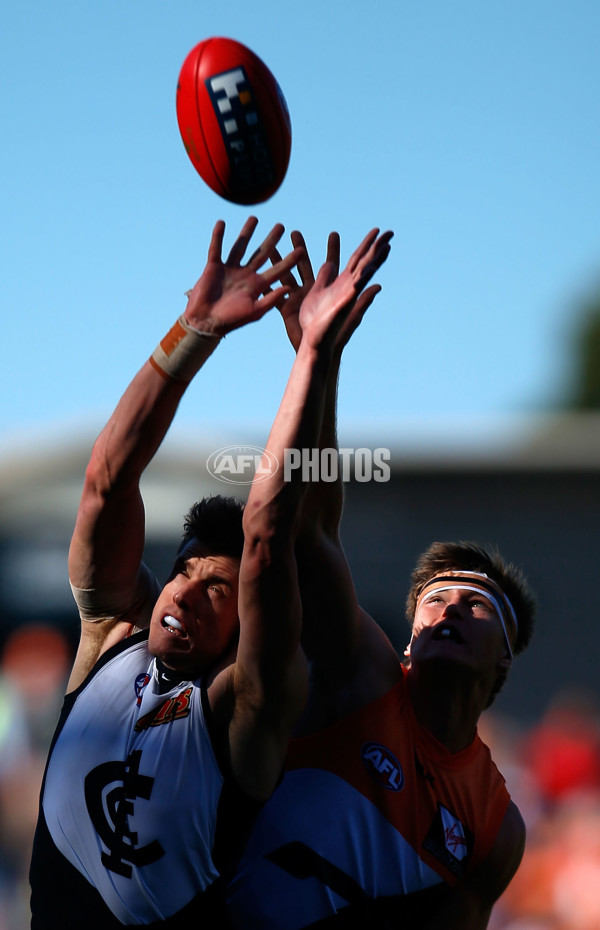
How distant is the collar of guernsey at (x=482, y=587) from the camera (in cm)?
355

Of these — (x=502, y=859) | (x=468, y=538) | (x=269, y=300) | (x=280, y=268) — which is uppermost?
(x=468, y=538)

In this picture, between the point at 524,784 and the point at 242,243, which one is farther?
the point at 524,784

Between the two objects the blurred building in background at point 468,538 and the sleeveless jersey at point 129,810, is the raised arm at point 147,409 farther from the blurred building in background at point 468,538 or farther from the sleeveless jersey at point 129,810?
the blurred building in background at point 468,538

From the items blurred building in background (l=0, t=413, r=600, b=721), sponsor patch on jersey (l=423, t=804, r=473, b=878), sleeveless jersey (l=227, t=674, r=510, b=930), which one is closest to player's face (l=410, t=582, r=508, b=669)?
sleeveless jersey (l=227, t=674, r=510, b=930)

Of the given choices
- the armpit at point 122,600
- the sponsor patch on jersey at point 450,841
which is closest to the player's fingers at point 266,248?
the armpit at point 122,600

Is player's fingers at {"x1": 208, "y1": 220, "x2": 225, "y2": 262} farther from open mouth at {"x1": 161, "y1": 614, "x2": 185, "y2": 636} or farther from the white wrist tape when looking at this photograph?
open mouth at {"x1": 161, "y1": 614, "x2": 185, "y2": 636}

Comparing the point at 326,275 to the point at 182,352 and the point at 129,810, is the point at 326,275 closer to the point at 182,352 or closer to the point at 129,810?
the point at 182,352

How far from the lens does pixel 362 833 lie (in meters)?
2.90

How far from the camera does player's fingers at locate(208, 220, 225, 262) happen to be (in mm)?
2848

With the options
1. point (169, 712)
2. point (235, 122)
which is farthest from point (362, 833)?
point (235, 122)

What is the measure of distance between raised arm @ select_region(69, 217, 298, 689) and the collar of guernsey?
1.15m

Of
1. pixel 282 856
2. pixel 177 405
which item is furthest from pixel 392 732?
pixel 177 405

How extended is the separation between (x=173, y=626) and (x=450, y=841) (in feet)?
3.62

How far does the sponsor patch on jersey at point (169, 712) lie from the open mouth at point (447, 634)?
3.05 ft
